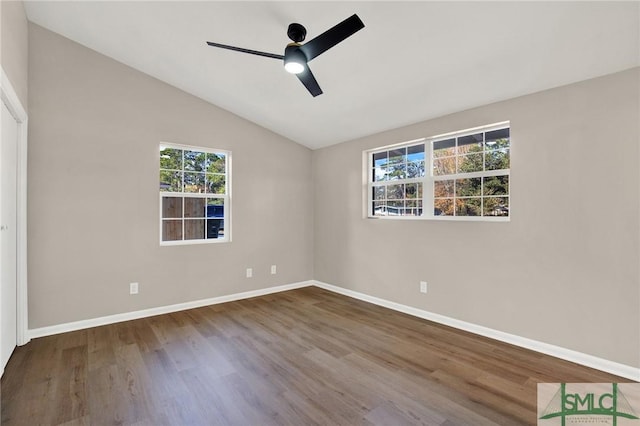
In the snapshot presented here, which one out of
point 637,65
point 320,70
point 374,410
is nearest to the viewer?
point 374,410

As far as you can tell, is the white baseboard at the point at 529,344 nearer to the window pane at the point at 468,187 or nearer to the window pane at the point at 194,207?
the window pane at the point at 468,187

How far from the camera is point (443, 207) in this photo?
12.0 ft

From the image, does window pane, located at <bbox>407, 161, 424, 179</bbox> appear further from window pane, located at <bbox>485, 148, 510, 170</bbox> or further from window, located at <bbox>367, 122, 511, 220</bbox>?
window pane, located at <bbox>485, 148, 510, 170</bbox>

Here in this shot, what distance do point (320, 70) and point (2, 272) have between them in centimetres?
330

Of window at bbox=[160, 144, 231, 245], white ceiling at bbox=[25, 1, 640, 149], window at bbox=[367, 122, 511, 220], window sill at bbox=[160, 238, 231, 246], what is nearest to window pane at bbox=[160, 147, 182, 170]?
window at bbox=[160, 144, 231, 245]

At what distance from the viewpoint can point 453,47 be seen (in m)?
2.52

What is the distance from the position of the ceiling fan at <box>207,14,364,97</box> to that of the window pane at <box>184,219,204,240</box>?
2.64 m

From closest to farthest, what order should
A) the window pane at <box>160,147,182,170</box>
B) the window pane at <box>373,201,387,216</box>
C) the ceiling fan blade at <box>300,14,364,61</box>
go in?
the ceiling fan blade at <box>300,14,364,61</box>, the window pane at <box>160,147,182,170</box>, the window pane at <box>373,201,387,216</box>

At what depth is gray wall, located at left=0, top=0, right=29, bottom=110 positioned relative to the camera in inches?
90.3

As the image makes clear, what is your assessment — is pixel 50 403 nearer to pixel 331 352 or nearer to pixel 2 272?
pixel 2 272

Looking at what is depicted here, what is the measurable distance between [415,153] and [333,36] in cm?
234

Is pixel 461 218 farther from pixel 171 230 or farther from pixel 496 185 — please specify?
pixel 171 230

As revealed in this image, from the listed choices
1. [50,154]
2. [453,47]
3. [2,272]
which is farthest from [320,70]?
[2,272]

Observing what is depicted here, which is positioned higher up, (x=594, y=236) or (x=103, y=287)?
(x=594, y=236)
